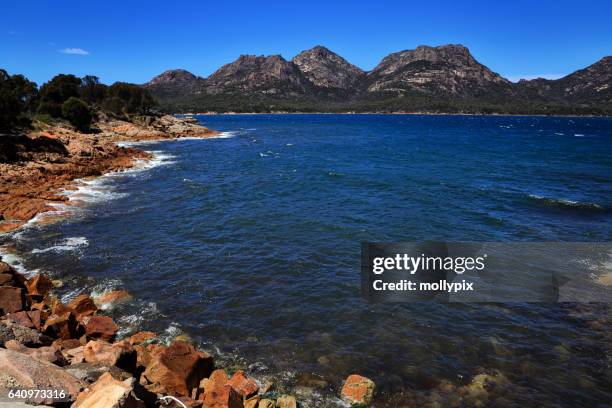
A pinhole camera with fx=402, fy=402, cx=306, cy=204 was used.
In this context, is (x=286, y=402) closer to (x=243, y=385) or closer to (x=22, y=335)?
(x=243, y=385)

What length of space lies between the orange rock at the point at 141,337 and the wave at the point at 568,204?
3543cm

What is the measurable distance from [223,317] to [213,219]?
15.8 meters

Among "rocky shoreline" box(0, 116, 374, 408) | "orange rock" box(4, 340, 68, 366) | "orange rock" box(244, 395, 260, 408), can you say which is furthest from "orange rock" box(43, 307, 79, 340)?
"orange rock" box(244, 395, 260, 408)

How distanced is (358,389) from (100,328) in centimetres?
979

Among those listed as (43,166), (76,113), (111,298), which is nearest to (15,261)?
(111,298)

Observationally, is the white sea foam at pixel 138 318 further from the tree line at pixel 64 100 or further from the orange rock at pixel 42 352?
the tree line at pixel 64 100

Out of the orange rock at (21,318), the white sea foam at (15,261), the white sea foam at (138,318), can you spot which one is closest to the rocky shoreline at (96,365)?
the orange rock at (21,318)

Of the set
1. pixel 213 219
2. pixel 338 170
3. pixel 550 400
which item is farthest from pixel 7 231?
pixel 338 170

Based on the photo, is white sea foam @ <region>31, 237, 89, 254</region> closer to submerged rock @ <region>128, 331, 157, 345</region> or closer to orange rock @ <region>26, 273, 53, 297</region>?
orange rock @ <region>26, 273, 53, 297</region>

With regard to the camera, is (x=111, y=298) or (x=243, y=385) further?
(x=111, y=298)

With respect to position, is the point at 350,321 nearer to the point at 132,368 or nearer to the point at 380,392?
the point at 380,392

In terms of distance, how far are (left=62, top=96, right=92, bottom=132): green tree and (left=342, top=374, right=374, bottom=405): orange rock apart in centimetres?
8948

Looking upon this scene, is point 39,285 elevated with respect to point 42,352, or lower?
lower

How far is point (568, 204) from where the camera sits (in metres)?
36.8
